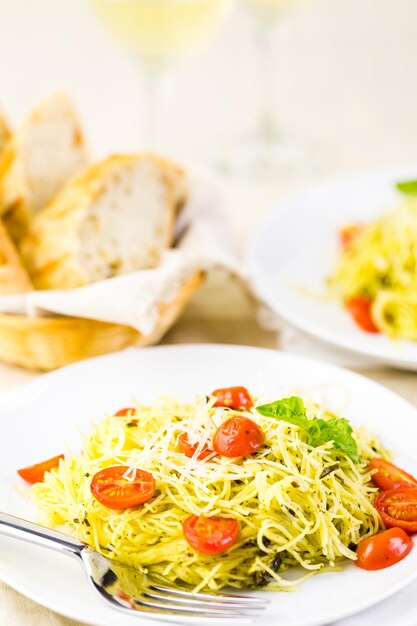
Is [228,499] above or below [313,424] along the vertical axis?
below

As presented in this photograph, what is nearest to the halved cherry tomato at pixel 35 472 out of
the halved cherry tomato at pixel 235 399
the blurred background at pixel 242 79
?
the halved cherry tomato at pixel 235 399

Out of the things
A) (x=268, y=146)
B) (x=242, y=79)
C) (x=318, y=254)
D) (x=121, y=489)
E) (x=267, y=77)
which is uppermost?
(x=267, y=77)

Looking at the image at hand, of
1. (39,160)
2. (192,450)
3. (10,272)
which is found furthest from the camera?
(39,160)

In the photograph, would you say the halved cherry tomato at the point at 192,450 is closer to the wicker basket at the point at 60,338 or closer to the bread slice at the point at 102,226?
the wicker basket at the point at 60,338

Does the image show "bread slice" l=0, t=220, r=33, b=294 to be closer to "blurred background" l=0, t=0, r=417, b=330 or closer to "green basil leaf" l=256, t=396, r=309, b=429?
"green basil leaf" l=256, t=396, r=309, b=429

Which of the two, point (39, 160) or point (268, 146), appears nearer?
point (39, 160)

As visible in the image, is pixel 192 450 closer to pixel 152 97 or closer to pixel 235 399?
pixel 235 399

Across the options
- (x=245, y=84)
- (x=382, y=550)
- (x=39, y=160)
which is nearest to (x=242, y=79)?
(x=245, y=84)

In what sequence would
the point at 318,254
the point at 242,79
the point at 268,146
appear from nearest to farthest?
1. the point at 318,254
2. the point at 268,146
3. the point at 242,79
